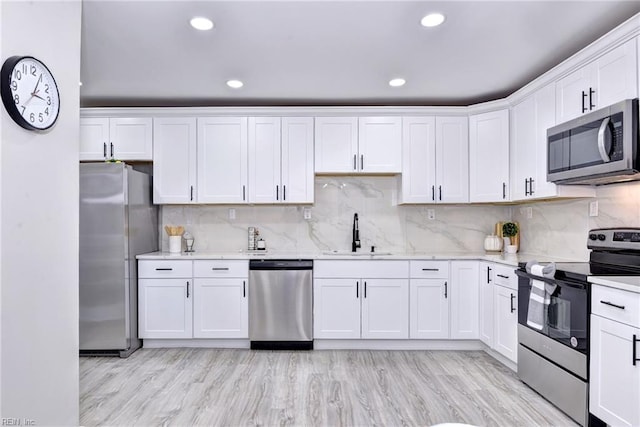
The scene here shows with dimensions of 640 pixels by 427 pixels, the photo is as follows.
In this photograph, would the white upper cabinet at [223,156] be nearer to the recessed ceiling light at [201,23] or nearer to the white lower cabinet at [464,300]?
the recessed ceiling light at [201,23]

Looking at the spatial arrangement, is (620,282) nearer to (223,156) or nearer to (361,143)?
(361,143)

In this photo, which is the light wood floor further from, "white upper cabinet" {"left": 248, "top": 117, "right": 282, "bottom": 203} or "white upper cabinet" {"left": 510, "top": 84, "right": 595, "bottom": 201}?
"white upper cabinet" {"left": 248, "top": 117, "right": 282, "bottom": 203}

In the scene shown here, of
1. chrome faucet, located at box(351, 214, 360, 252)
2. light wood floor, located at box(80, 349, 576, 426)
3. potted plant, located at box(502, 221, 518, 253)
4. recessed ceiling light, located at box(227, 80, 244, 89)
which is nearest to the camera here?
light wood floor, located at box(80, 349, 576, 426)

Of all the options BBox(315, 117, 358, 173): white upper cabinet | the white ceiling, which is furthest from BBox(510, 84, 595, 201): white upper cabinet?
BBox(315, 117, 358, 173): white upper cabinet

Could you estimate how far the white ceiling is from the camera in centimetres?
222

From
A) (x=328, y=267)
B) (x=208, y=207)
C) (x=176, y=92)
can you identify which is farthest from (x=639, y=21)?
(x=208, y=207)

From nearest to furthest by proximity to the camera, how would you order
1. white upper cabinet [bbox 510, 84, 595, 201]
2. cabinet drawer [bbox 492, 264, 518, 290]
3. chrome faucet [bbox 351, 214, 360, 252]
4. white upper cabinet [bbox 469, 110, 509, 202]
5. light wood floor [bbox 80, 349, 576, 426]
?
light wood floor [bbox 80, 349, 576, 426]
white upper cabinet [bbox 510, 84, 595, 201]
cabinet drawer [bbox 492, 264, 518, 290]
white upper cabinet [bbox 469, 110, 509, 202]
chrome faucet [bbox 351, 214, 360, 252]

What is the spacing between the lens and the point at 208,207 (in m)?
4.22

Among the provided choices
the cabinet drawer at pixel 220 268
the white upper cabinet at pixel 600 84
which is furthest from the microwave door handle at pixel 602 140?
the cabinet drawer at pixel 220 268

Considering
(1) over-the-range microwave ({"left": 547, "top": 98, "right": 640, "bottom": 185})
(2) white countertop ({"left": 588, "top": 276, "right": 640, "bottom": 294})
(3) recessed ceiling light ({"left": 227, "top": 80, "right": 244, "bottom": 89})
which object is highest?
(3) recessed ceiling light ({"left": 227, "top": 80, "right": 244, "bottom": 89})

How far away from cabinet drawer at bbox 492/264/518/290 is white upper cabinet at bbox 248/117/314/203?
1894 mm

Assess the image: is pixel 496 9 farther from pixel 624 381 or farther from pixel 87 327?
pixel 87 327

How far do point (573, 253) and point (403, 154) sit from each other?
5.75 ft

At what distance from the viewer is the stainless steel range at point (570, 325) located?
7.21ft
